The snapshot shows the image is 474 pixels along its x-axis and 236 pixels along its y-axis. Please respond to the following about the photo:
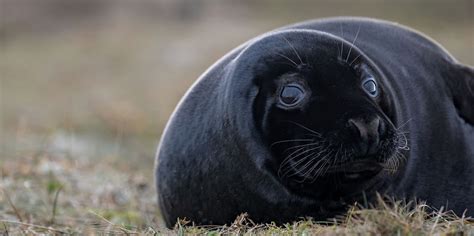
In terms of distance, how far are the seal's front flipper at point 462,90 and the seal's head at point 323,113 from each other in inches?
36.4

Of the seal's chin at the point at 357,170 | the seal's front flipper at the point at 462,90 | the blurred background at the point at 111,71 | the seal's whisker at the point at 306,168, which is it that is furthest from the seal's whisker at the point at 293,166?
the blurred background at the point at 111,71

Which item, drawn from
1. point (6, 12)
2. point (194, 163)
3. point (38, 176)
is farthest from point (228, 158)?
point (6, 12)

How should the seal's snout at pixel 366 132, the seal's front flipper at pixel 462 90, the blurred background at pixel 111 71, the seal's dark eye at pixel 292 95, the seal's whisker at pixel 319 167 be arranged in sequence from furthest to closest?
the blurred background at pixel 111 71 < the seal's front flipper at pixel 462 90 < the seal's dark eye at pixel 292 95 < the seal's whisker at pixel 319 167 < the seal's snout at pixel 366 132

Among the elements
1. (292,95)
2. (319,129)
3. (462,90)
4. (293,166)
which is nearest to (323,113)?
(319,129)

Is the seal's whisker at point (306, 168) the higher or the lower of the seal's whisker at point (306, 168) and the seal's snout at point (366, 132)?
the lower

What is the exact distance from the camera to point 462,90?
232 inches

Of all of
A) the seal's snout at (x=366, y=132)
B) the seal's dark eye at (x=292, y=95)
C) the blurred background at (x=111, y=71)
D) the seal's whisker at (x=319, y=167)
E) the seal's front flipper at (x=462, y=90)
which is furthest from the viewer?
the blurred background at (x=111, y=71)

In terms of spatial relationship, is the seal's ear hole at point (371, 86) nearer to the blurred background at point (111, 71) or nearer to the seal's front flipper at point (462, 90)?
the seal's front flipper at point (462, 90)

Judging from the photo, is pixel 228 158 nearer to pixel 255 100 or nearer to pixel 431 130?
pixel 255 100

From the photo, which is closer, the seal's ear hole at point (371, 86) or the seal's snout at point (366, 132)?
the seal's snout at point (366, 132)

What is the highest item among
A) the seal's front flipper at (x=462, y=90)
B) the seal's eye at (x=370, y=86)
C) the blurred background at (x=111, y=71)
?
the seal's eye at (x=370, y=86)

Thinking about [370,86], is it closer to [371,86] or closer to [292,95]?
[371,86]

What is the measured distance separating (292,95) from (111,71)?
18.7 meters

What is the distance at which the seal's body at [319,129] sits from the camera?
4645mm
